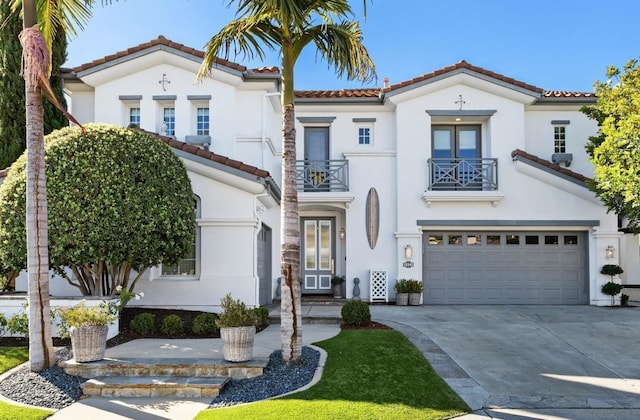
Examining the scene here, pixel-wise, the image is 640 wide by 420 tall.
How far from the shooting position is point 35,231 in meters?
7.28

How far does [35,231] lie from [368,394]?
5.45m

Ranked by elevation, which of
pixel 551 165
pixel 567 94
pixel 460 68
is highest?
pixel 460 68

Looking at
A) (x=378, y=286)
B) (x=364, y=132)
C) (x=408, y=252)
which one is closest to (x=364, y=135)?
(x=364, y=132)

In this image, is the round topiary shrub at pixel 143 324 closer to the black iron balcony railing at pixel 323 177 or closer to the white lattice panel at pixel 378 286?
the black iron balcony railing at pixel 323 177

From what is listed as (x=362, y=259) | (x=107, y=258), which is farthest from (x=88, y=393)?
(x=362, y=259)

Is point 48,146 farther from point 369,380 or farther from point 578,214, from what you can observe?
point 578,214

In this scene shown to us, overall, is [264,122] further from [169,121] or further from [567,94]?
[567,94]

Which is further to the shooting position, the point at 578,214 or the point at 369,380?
the point at 578,214

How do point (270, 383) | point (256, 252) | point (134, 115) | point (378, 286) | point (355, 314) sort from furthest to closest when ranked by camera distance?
1. point (378, 286)
2. point (134, 115)
3. point (256, 252)
4. point (355, 314)
5. point (270, 383)

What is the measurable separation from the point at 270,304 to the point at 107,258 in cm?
596

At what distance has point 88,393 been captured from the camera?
22.1ft

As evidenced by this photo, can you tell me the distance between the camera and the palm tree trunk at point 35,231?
23.8 feet

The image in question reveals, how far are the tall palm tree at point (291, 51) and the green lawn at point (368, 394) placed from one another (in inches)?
38.7

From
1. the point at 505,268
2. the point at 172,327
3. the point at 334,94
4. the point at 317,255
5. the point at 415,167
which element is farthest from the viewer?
the point at 317,255
